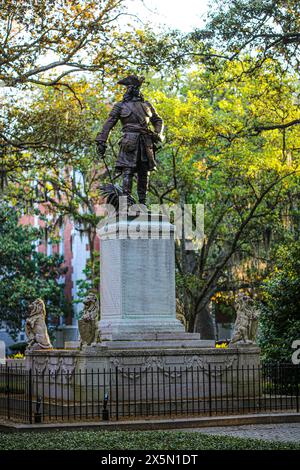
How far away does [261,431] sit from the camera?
1562 centimetres

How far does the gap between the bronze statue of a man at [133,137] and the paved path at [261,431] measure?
6676mm

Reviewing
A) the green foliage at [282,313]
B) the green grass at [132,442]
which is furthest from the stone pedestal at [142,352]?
the green foliage at [282,313]

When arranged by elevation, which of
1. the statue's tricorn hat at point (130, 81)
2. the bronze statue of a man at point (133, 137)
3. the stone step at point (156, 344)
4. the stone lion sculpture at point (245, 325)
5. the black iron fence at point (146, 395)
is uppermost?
the statue's tricorn hat at point (130, 81)

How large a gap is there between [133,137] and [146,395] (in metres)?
6.31

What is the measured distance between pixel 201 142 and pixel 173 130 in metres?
4.33

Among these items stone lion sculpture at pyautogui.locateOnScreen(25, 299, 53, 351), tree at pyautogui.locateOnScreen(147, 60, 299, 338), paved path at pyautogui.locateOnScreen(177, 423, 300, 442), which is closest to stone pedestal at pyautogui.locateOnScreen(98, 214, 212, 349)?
stone lion sculpture at pyautogui.locateOnScreen(25, 299, 53, 351)

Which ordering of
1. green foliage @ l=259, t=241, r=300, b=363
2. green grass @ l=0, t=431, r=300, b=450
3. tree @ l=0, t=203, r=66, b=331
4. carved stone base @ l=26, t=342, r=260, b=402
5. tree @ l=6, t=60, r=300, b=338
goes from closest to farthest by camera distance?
green grass @ l=0, t=431, r=300, b=450, carved stone base @ l=26, t=342, r=260, b=402, green foliage @ l=259, t=241, r=300, b=363, tree @ l=6, t=60, r=300, b=338, tree @ l=0, t=203, r=66, b=331

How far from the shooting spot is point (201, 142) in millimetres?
27641

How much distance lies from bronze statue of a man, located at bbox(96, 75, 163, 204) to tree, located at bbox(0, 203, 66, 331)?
2619 centimetres

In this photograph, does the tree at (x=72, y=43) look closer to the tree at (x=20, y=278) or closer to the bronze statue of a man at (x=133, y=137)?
Answer: the bronze statue of a man at (x=133, y=137)

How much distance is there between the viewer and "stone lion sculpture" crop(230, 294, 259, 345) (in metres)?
19.7

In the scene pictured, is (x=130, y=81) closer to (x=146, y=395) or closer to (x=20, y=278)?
(x=146, y=395)

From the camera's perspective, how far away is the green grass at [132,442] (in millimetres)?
11633

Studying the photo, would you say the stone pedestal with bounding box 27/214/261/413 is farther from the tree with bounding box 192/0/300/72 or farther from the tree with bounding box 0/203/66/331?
the tree with bounding box 0/203/66/331
